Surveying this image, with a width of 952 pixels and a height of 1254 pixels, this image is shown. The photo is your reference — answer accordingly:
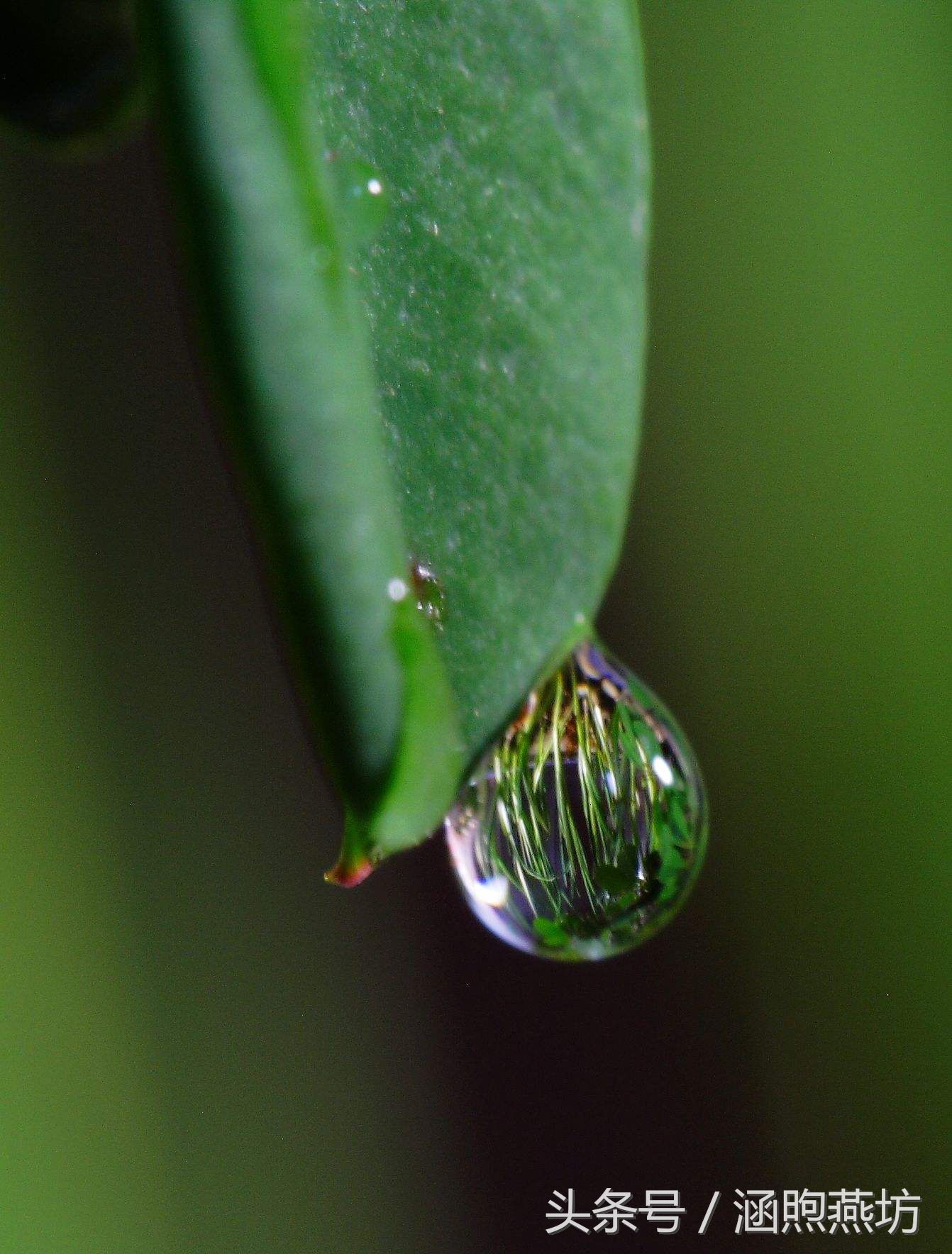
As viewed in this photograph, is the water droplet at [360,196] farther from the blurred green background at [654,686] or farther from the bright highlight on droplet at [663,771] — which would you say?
the blurred green background at [654,686]

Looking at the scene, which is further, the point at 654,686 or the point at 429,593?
the point at 654,686

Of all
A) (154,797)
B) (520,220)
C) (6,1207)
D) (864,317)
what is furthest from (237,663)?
(520,220)

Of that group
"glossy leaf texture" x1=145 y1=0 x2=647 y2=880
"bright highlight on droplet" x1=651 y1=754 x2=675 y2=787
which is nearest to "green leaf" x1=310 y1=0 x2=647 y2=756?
"glossy leaf texture" x1=145 y1=0 x2=647 y2=880

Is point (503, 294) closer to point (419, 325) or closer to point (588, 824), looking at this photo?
point (419, 325)

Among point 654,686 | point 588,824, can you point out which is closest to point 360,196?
point 588,824

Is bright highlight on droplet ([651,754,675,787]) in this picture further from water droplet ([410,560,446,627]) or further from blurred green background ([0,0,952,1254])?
blurred green background ([0,0,952,1254])

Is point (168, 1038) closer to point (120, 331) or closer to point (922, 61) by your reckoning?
point (120, 331)
